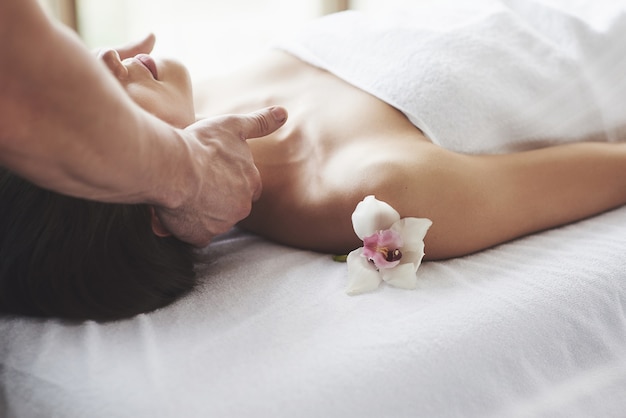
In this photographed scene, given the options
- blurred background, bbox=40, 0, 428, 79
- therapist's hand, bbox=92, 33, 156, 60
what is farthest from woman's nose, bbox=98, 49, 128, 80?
blurred background, bbox=40, 0, 428, 79

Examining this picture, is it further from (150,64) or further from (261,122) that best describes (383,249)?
(150,64)

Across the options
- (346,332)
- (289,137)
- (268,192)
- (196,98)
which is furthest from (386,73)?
(346,332)

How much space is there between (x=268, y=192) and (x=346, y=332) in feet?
1.42

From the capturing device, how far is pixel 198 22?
2.72 m

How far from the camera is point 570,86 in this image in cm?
147

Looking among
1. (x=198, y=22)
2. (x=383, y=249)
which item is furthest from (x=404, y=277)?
(x=198, y=22)

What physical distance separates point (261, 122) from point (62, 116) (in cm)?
50

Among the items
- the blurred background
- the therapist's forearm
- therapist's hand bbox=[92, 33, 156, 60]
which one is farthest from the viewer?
the blurred background

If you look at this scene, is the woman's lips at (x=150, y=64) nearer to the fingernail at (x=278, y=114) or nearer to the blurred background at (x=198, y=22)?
the fingernail at (x=278, y=114)

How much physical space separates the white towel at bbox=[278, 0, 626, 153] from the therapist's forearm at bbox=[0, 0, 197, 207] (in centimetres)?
67

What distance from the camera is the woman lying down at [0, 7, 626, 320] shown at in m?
1.04

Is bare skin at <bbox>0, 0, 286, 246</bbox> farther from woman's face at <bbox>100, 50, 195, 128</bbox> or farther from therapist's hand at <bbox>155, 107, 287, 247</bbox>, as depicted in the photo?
woman's face at <bbox>100, 50, 195, 128</bbox>

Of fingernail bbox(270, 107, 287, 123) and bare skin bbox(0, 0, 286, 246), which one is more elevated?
bare skin bbox(0, 0, 286, 246)

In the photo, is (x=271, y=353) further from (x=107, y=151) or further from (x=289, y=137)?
(x=289, y=137)
